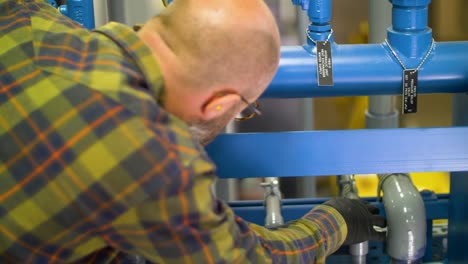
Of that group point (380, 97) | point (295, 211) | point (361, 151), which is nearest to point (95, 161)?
point (361, 151)

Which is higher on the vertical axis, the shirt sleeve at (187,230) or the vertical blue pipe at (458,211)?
the shirt sleeve at (187,230)

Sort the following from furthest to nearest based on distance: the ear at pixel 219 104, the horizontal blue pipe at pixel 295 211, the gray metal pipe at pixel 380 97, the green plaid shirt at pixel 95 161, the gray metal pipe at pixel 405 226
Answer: the gray metal pipe at pixel 380 97 → the horizontal blue pipe at pixel 295 211 → the gray metal pipe at pixel 405 226 → the ear at pixel 219 104 → the green plaid shirt at pixel 95 161

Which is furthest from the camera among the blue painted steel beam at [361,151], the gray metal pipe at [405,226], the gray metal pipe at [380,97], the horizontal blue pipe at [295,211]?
the gray metal pipe at [380,97]

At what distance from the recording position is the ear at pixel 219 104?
0.85 m

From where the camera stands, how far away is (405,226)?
4.01 feet

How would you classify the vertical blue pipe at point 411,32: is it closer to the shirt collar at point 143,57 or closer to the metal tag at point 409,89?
the metal tag at point 409,89

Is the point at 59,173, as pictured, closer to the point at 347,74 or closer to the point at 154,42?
the point at 154,42

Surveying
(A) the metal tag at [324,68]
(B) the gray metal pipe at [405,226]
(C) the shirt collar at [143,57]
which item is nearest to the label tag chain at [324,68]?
(A) the metal tag at [324,68]

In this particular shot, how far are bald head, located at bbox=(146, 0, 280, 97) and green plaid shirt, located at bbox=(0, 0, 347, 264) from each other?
0.13 feet

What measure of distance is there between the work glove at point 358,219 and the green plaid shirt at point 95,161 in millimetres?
352

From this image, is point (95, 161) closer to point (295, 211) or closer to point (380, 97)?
point (295, 211)

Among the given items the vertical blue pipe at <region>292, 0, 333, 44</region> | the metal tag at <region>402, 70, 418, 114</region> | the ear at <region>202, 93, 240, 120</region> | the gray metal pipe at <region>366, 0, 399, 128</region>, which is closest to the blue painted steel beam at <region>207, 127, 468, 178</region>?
the metal tag at <region>402, 70, 418, 114</region>

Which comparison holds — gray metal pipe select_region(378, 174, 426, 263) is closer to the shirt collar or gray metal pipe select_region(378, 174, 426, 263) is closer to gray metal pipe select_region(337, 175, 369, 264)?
gray metal pipe select_region(337, 175, 369, 264)

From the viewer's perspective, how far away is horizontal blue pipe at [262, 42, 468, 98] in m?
1.16
